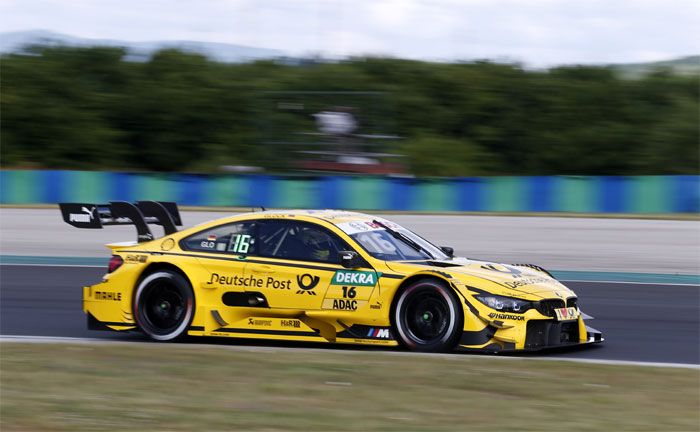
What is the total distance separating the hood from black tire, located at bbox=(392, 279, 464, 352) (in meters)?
0.18

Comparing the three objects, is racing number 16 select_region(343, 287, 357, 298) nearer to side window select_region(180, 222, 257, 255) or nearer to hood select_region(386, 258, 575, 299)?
hood select_region(386, 258, 575, 299)

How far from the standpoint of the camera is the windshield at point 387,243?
8.66m

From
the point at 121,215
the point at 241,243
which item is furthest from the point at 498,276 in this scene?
the point at 121,215

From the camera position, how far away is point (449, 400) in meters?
6.41

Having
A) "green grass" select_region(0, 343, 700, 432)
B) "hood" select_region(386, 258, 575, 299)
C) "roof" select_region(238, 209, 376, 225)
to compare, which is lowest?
"green grass" select_region(0, 343, 700, 432)

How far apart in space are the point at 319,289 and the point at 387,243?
782 mm

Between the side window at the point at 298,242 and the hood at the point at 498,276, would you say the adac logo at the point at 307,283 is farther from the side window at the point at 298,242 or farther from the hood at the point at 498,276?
the hood at the point at 498,276

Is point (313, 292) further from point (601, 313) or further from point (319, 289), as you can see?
point (601, 313)

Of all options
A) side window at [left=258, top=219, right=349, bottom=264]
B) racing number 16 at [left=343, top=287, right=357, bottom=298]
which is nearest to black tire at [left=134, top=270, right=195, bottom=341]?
side window at [left=258, top=219, right=349, bottom=264]

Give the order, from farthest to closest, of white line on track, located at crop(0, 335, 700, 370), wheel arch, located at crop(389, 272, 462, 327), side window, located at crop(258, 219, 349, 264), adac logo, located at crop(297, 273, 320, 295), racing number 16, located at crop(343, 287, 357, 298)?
side window, located at crop(258, 219, 349, 264) → adac logo, located at crop(297, 273, 320, 295) → racing number 16, located at crop(343, 287, 357, 298) → wheel arch, located at crop(389, 272, 462, 327) → white line on track, located at crop(0, 335, 700, 370)

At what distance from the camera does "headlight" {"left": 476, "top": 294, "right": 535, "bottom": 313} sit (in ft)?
26.3

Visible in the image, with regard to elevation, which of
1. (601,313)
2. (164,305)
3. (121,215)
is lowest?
(164,305)

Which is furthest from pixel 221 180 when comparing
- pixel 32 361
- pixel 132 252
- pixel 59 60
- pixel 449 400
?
pixel 59 60

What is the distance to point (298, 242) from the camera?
347 inches
